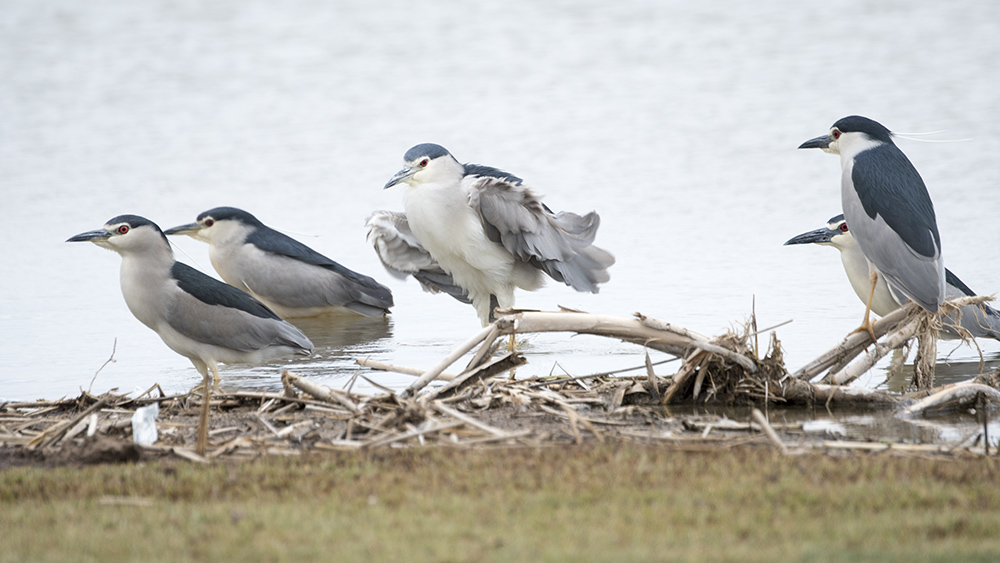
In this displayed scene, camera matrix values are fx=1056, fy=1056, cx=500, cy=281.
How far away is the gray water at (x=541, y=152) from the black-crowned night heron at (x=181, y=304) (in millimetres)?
355

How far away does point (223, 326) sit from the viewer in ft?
22.2

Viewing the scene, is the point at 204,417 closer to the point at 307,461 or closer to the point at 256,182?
the point at 307,461

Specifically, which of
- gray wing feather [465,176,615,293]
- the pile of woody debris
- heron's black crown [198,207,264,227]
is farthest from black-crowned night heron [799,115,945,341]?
heron's black crown [198,207,264,227]

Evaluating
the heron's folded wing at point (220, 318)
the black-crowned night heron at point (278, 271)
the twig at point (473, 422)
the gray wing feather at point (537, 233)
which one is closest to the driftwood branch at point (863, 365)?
the twig at point (473, 422)

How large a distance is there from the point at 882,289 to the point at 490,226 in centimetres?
278

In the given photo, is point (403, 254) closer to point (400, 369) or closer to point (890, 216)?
point (400, 369)

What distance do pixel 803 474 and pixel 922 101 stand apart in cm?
1517

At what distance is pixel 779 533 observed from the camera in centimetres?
323

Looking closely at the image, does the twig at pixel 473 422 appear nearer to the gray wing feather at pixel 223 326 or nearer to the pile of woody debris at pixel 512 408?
the pile of woody debris at pixel 512 408

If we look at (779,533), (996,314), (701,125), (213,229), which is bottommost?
(779,533)

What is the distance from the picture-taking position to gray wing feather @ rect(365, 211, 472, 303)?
8.68 metres

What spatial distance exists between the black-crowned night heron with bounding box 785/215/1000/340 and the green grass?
10.4 ft

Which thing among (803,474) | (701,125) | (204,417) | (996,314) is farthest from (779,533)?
(701,125)

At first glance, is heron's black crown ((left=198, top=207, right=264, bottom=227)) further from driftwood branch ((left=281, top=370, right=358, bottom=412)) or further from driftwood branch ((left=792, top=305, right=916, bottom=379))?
driftwood branch ((left=792, top=305, right=916, bottom=379))
